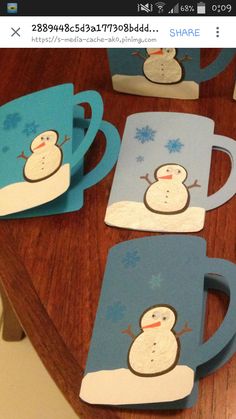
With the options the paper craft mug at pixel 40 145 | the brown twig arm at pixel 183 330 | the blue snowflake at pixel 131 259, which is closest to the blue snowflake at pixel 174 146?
the paper craft mug at pixel 40 145

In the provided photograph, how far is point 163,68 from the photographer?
3.48 ft

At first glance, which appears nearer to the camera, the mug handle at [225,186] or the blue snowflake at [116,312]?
the blue snowflake at [116,312]

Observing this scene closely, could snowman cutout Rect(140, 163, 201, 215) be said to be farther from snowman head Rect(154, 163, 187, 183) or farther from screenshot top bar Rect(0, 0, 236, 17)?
screenshot top bar Rect(0, 0, 236, 17)

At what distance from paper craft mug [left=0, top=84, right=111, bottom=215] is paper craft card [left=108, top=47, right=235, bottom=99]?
91mm

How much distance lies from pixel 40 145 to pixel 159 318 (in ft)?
1.21

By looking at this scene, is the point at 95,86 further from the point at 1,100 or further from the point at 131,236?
the point at 131,236

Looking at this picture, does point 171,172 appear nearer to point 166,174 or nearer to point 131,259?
point 166,174

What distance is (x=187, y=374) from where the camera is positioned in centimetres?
75

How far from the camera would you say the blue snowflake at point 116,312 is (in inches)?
32.4

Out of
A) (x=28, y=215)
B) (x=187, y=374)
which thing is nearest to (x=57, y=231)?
(x=28, y=215)

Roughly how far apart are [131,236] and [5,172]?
24cm

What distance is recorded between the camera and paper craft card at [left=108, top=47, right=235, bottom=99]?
1038mm

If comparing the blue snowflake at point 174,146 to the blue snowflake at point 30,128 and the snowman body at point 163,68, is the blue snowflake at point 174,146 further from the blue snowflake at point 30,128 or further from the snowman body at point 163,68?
the blue snowflake at point 30,128

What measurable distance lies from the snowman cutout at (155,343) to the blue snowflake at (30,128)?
15.3 inches
